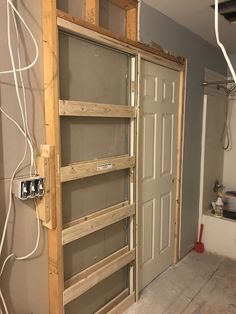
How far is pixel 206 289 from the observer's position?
252 cm

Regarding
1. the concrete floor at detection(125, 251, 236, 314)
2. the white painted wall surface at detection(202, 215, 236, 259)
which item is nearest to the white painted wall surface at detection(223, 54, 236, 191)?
the white painted wall surface at detection(202, 215, 236, 259)

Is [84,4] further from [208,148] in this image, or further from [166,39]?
[208,148]

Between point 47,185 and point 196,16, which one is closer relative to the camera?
point 47,185

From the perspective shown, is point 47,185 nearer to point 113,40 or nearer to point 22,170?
point 22,170

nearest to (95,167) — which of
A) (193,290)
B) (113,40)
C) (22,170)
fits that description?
(22,170)

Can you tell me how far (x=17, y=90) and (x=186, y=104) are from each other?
189cm

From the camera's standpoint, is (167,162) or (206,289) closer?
(206,289)

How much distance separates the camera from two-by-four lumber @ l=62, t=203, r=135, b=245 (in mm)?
1710

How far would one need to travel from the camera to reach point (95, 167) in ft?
6.03

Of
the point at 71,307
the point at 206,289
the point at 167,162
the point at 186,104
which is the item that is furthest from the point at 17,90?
the point at 206,289

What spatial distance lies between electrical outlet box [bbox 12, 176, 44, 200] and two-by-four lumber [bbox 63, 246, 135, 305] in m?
0.69

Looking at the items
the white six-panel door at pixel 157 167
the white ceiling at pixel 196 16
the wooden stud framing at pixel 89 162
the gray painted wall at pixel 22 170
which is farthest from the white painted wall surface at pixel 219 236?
the gray painted wall at pixel 22 170

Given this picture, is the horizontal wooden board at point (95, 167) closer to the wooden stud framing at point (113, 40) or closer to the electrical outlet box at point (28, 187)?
the electrical outlet box at point (28, 187)

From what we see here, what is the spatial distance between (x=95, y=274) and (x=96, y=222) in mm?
377
